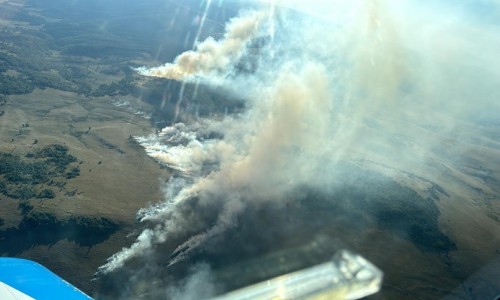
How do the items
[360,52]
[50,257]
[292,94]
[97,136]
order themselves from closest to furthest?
1. [50,257]
2. [292,94]
3. [97,136]
4. [360,52]

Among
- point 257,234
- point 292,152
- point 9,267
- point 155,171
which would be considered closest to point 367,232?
point 257,234

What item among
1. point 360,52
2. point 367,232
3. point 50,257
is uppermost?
point 360,52

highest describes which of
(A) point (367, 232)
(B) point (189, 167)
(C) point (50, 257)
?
(A) point (367, 232)

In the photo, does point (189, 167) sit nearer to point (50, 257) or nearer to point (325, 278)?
point (50, 257)

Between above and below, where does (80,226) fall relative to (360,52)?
below

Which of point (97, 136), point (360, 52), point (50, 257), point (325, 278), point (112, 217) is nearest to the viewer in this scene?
point (325, 278)

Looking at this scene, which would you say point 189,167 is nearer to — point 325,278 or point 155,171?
point 155,171

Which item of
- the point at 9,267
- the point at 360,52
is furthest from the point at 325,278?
the point at 360,52

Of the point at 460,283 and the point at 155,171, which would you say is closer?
the point at 460,283

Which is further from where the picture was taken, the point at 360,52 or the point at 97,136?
the point at 360,52
